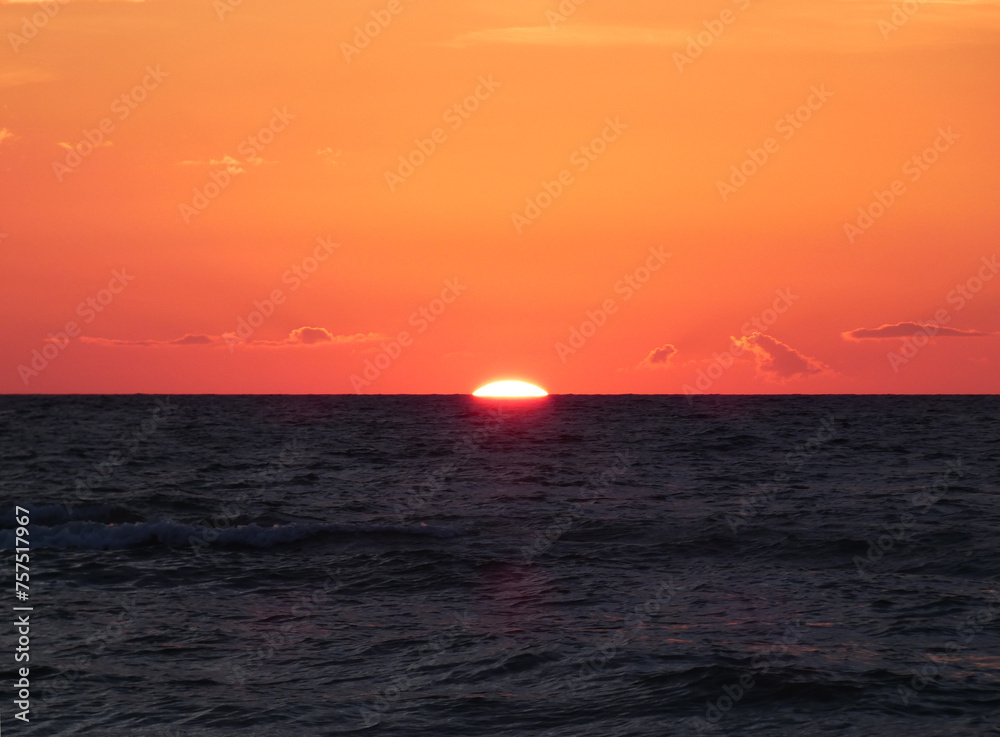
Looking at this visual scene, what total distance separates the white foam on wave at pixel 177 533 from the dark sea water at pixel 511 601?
13cm

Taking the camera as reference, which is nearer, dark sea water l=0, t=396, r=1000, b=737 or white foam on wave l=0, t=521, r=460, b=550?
dark sea water l=0, t=396, r=1000, b=737

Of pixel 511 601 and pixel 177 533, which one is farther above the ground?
pixel 177 533

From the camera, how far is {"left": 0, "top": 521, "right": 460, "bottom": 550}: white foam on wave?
28188mm

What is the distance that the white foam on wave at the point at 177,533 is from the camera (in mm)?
28188

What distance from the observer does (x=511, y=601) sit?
2117cm

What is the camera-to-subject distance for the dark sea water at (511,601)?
571 inches

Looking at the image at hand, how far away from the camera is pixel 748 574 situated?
2428 centimetres

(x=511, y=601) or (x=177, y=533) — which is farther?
(x=177, y=533)

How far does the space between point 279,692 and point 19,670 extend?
4.36 metres

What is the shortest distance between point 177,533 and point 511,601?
13.3 metres

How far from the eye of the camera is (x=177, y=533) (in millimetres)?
29797

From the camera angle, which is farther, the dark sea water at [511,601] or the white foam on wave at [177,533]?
the white foam on wave at [177,533]

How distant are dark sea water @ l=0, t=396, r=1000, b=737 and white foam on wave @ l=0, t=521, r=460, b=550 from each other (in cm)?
13

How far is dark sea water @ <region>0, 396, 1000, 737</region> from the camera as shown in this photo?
14508 millimetres
